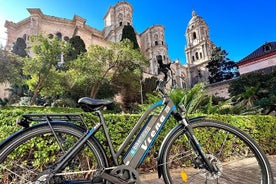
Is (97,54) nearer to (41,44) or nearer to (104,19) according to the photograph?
(41,44)

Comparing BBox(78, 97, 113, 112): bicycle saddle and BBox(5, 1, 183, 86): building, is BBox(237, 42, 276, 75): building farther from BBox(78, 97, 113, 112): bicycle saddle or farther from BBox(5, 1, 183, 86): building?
BBox(78, 97, 113, 112): bicycle saddle

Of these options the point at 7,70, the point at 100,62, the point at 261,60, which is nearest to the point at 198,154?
the point at 100,62

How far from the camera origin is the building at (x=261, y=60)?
70.6ft

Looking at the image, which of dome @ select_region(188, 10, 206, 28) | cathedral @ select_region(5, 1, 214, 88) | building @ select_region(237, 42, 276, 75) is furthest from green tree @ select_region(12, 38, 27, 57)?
dome @ select_region(188, 10, 206, 28)

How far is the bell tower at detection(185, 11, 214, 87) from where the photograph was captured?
52384 millimetres

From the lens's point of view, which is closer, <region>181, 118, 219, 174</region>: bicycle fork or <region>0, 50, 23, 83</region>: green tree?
<region>181, 118, 219, 174</region>: bicycle fork

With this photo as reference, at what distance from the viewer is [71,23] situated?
35.4m

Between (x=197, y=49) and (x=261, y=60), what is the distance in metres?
33.4

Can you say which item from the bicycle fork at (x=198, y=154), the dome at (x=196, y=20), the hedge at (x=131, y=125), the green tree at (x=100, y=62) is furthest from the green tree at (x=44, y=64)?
the dome at (x=196, y=20)

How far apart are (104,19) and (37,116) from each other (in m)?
Result: 47.3

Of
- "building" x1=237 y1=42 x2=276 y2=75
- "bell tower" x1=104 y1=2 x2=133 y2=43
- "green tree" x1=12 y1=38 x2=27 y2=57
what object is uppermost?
"bell tower" x1=104 y1=2 x2=133 y2=43

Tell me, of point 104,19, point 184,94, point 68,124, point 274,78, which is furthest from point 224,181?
point 104,19

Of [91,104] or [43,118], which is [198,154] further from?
[43,118]

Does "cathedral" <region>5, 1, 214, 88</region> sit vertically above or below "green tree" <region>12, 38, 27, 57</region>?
above
